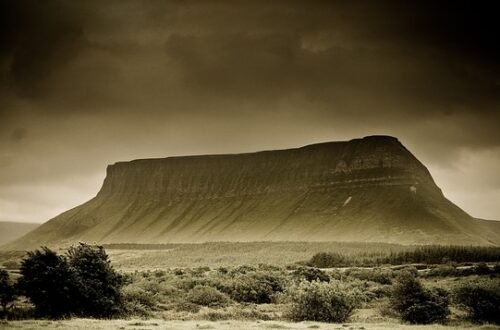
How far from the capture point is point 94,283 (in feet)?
121

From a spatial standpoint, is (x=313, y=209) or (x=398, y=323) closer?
(x=398, y=323)

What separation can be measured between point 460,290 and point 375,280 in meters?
27.6

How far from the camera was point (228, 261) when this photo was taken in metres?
117

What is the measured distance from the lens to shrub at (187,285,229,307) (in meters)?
44.7

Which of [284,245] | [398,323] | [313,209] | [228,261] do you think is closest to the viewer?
[398,323]

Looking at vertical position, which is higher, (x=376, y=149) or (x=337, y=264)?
(x=376, y=149)

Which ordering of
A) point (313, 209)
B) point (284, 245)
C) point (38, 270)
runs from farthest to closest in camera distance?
point (313, 209) < point (284, 245) < point (38, 270)

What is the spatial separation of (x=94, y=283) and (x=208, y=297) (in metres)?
11.4

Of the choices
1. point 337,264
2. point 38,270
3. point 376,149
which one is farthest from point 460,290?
point 376,149

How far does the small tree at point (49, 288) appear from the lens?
1390 inches

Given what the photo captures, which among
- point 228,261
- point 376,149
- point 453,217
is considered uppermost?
point 376,149

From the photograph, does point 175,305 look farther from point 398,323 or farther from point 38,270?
point 398,323

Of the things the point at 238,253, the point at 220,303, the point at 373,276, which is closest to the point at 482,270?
the point at 373,276

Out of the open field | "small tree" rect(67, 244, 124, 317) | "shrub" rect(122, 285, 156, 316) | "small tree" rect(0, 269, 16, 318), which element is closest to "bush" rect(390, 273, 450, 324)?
the open field
